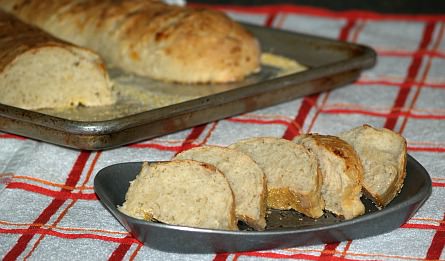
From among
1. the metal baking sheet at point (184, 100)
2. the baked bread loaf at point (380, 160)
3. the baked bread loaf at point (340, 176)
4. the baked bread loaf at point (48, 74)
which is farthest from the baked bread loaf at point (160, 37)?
the baked bread loaf at point (340, 176)

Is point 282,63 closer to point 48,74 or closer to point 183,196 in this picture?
point 48,74

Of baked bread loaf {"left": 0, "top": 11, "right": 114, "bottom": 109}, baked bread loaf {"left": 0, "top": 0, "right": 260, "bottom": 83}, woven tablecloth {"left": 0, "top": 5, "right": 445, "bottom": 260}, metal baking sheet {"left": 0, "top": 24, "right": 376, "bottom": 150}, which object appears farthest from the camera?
baked bread loaf {"left": 0, "top": 0, "right": 260, "bottom": 83}

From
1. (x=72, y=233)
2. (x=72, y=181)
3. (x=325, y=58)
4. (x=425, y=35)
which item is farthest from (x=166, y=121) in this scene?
(x=425, y=35)

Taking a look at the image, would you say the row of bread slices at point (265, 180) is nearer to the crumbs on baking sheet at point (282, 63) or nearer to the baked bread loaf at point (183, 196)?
the baked bread loaf at point (183, 196)

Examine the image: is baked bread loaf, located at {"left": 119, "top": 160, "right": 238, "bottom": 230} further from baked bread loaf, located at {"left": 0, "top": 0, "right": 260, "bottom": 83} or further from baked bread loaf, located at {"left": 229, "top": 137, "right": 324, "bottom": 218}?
baked bread loaf, located at {"left": 0, "top": 0, "right": 260, "bottom": 83}

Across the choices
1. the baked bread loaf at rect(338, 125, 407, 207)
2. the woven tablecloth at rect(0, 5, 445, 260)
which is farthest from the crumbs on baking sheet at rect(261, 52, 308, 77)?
the baked bread loaf at rect(338, 125, 407, 207)

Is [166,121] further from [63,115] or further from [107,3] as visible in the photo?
[107,3]

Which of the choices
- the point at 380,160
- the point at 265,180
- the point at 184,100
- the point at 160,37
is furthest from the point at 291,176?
the point at 160,37
